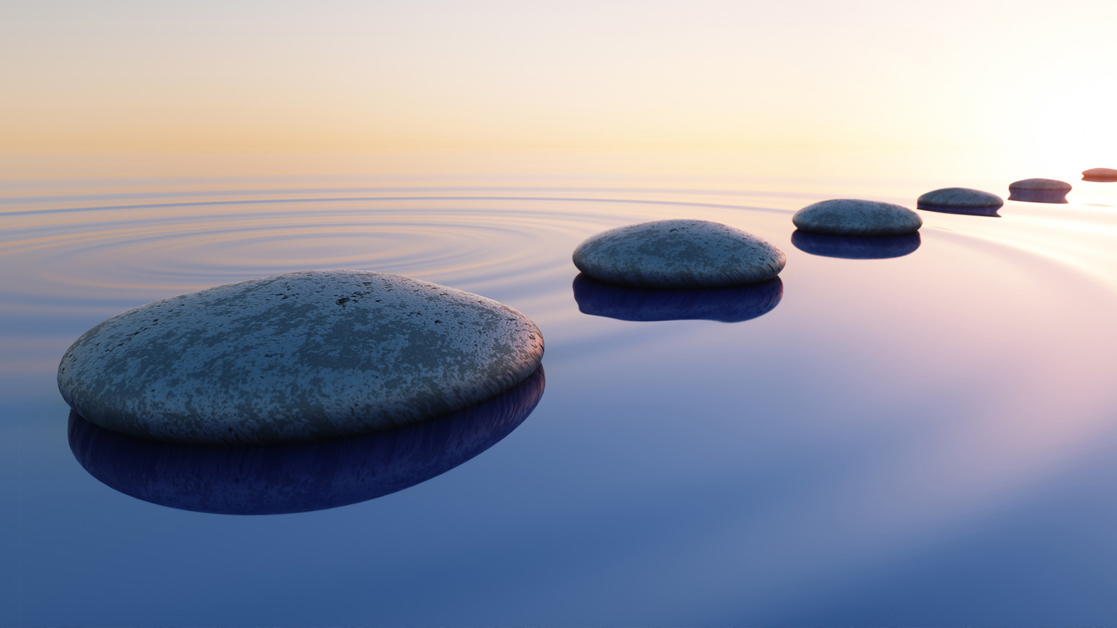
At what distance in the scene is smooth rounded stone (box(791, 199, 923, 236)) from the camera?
299 inches

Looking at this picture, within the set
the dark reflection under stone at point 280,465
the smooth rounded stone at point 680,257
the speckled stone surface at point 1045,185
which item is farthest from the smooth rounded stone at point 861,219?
the speckled stone surface at point 1045,185

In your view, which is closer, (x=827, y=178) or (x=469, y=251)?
(x=469, y=251)

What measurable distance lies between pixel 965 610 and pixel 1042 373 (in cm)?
208

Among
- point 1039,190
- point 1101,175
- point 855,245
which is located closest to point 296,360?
point 855,245

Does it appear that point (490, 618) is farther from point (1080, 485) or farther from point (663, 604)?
point (1080, 485)

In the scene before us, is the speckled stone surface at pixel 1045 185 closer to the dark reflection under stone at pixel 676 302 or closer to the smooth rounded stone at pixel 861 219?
the smooth rounded stone at pixel 861 219

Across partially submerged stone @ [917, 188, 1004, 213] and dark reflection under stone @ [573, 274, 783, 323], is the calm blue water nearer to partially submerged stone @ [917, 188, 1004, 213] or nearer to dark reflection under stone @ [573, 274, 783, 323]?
dark reflection under stone @ [573, 274, 783, 323]

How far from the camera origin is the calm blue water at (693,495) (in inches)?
66.4

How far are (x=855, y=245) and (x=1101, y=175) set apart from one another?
15.5 metres

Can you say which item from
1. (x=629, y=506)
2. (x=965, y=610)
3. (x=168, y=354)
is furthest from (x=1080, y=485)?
(x=168, y=354)

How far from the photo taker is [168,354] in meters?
2.52

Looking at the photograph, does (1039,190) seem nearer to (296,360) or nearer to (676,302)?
(676,302)

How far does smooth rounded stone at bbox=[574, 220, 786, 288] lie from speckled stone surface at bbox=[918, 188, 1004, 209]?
290 inches

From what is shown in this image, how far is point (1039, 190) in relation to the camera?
13.3 m
